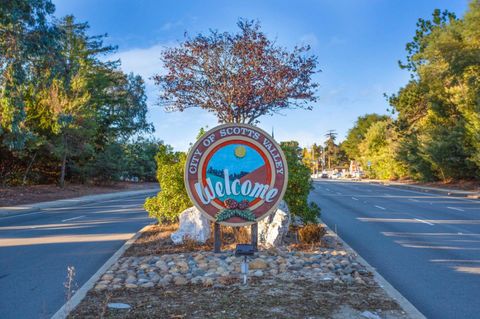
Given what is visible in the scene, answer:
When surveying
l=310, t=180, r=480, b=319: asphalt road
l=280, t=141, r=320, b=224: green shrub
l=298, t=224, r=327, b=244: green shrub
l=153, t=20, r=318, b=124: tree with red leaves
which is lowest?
l=310, t=180, r=480, b=319: asphalt road

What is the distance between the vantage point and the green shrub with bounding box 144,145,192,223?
1056 centimetres

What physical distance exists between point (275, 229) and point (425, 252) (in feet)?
10.8

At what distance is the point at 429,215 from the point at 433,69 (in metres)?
22.4

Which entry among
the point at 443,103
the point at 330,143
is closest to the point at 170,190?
the point at 443,103

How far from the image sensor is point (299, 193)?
10.4 metres

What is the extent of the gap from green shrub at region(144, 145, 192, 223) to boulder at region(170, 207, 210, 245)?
1586mm

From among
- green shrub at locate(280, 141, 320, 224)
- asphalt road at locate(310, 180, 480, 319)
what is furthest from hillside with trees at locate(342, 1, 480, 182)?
green shrub at locate(280, 141, 320, 224)

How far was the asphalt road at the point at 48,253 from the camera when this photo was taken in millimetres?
5844

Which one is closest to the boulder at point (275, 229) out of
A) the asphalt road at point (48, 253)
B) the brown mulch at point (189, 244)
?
the brown mulch at point (189, 244)

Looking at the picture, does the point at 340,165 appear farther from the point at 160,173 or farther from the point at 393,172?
the point at 160,173

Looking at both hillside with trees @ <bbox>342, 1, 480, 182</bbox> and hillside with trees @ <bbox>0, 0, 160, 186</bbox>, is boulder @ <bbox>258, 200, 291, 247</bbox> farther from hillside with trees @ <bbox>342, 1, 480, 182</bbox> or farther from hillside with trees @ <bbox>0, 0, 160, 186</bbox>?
hillside with trees @ <bbox>342, 1, 480, 182</bbox>

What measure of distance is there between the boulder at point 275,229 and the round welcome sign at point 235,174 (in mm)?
1022

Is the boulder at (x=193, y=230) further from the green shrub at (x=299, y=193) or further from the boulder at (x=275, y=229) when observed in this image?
the green shrub at (x=299, y=193)

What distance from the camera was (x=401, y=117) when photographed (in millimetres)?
47812
